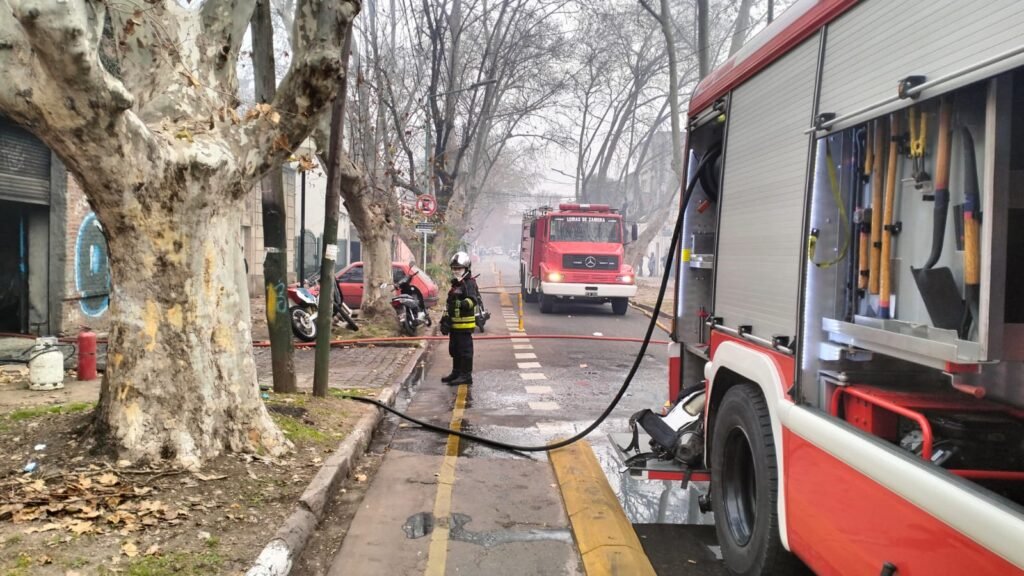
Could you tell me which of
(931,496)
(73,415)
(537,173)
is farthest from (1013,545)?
(537,173)

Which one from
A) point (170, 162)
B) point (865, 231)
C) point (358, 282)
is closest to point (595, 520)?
point (865, 231)

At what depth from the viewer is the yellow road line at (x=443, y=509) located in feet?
13.6

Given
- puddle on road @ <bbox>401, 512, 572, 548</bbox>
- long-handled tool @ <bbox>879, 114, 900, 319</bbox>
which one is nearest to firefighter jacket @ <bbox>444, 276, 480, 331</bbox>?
puddle on road @ <bbox>401, 512, 572, 548</bbox>

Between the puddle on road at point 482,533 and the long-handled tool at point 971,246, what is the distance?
2.82 metres

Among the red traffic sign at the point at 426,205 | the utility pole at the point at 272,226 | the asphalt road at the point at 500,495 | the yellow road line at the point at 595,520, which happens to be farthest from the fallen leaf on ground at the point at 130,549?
the red traffic sign at the point at 426,205

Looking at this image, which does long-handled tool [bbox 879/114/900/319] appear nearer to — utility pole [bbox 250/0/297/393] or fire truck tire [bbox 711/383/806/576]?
fire truck tire [bbox 711/383/806/576]

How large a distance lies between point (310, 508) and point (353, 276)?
14.8 m

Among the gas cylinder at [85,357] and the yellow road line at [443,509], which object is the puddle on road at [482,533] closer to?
the yellow road line at [443,509]

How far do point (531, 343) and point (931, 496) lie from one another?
12.2 meters

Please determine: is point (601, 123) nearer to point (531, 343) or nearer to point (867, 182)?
point (531, 343)

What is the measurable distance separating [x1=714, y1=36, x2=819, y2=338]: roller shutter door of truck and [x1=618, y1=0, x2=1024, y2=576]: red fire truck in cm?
1

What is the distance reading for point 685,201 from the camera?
16.6 ft

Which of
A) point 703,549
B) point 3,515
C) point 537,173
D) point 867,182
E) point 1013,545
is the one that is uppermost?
point 537,173

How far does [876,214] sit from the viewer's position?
3.04 metres
